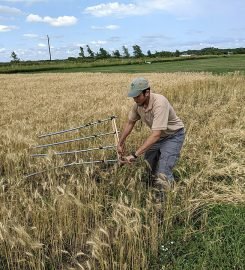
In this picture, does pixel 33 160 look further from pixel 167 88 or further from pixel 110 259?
pixel 167 88

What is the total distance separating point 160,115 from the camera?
5578 mm

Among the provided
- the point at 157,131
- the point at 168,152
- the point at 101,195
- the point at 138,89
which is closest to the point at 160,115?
the point at 157,131

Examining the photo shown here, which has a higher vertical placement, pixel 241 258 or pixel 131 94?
pixel 131 94

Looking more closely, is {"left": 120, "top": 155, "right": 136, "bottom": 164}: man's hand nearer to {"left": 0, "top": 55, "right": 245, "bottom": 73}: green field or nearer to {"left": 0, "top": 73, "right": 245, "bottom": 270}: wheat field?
{"left": 0, "top": 73, "right": 245, "bottom": 270}: wheat field

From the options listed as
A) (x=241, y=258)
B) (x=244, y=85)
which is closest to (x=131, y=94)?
(x=241, y=258)

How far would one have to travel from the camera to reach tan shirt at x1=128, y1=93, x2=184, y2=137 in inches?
220

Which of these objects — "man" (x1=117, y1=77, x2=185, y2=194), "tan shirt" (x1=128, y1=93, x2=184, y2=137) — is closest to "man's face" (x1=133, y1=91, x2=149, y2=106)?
"man" (x1=117, y1=77, x2=185, y2=194)

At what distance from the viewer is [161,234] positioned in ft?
14.7

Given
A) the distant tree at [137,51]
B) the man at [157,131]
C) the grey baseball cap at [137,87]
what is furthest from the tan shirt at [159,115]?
the distant tree at [137,51]

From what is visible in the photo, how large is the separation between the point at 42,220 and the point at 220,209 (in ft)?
6.83

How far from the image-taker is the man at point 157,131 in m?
5.44

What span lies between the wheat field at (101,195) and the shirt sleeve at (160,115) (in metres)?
0.72

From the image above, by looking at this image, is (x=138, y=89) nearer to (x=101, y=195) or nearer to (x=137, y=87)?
(x=137, y=87)

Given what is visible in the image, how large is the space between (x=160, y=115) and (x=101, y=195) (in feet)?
4.25
